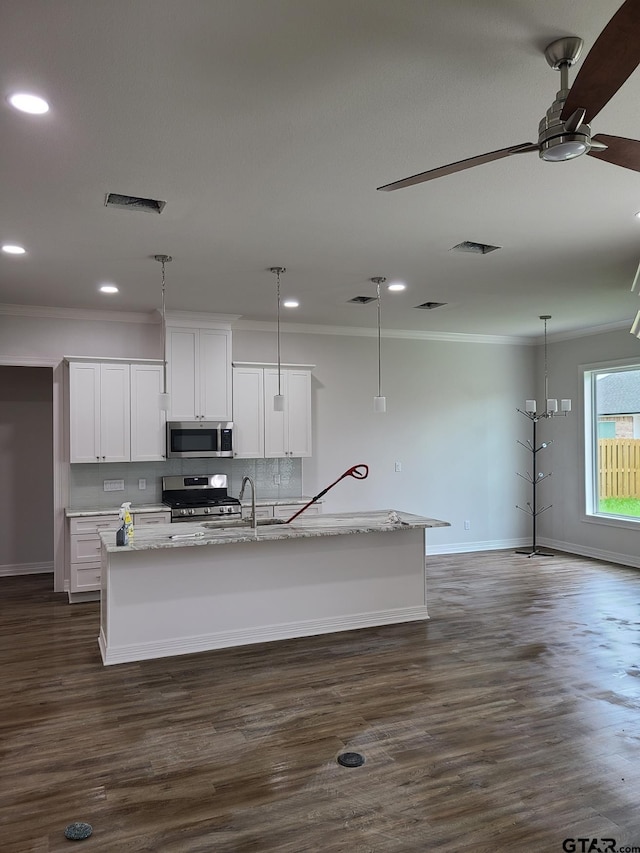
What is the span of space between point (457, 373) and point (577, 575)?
293cm

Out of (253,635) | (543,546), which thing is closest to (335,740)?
(253,635)

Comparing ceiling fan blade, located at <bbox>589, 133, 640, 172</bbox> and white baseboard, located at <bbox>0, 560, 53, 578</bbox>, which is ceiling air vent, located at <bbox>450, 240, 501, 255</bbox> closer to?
ceiling fan blade, located at <bbox>589, 133, 640, 172</bbox>

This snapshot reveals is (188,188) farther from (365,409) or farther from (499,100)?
(365,409)

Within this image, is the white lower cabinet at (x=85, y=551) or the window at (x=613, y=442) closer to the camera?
the white lower cabinet at (x=85, y=551)

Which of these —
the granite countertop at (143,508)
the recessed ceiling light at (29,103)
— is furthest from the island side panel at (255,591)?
the recessed ceiling light at (29,103)

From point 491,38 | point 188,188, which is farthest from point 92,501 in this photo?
point 491,38

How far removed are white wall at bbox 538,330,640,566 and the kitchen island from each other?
3.55m

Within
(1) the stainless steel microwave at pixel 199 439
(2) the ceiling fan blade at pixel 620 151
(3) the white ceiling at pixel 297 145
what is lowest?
(1) the stainless steel microwave at pixel 199 439

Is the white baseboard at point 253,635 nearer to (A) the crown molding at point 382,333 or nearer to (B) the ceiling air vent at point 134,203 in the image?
(B) the ceiling air vent at point 134,203

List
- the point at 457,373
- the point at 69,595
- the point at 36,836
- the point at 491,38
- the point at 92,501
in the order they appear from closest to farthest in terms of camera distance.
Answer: the point at 491,38, the point at 36,836, the point at 69,595, the point at 92,501, the point at 457,373

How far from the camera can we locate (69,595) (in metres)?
5.90

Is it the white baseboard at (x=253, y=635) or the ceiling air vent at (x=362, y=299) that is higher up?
the ceiling air vent at (x=362, y=299)

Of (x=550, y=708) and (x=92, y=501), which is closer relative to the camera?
(x=550, y=708)

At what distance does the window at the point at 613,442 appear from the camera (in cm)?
749
